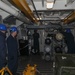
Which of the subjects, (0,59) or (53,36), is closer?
(0,59)

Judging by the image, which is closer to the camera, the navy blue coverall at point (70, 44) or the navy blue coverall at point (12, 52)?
the navy blue coverall at point (12, 52)

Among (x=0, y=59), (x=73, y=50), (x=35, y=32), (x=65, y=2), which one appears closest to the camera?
(x=0, y=59)

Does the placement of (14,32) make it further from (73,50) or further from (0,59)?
(73,50)

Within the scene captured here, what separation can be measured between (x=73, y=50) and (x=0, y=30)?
18.8 feet

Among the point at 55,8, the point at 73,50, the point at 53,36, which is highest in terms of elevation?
the point at 55,8

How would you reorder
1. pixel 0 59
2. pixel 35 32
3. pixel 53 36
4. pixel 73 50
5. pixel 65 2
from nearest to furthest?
pixel 0 59 → pixel 65 2 → pixel 73 50 → pixel 53 36 → pixel 35 32

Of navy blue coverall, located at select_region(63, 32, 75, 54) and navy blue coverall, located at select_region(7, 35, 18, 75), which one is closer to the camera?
navy blue coverall, located at select_region(7, 35, 18, 75)

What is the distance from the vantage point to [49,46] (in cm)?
1168

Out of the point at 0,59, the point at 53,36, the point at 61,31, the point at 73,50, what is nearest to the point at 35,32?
the point at 53,36

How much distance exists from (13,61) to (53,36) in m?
6.24

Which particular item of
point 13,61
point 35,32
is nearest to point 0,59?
point 13,61

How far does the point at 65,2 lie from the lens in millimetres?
5992

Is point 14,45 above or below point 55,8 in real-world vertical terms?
below

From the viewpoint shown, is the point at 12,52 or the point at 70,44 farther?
the point at 70,44
